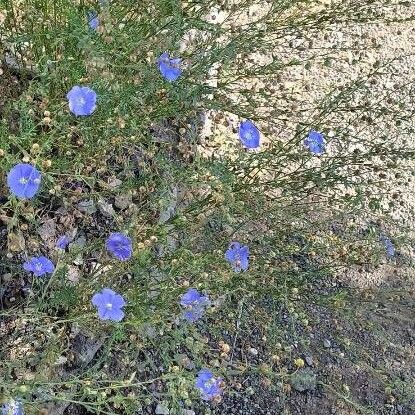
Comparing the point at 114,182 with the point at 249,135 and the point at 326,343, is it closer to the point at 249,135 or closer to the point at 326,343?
the point at 249,135

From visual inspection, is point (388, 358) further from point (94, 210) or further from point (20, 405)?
point (20, 405)

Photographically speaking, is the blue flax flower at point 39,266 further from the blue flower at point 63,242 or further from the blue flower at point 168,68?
the blue flower at point 168,68

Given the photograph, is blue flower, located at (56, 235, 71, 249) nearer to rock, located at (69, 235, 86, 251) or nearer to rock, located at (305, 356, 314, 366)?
rock, located at (69, 235, 86, 251)

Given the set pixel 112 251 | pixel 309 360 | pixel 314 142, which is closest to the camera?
pixel 112 251

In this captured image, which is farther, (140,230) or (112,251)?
(140,230)

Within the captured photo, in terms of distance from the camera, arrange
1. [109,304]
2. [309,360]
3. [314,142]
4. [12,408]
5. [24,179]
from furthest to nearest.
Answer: [309,360] < [314,142] < [109,304] < [24,179] < [12,408]

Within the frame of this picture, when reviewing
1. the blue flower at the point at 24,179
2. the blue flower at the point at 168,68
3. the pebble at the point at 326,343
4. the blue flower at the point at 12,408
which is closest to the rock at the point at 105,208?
the blue flower at the point at 168,68

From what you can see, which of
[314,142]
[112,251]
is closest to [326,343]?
[314,142]
